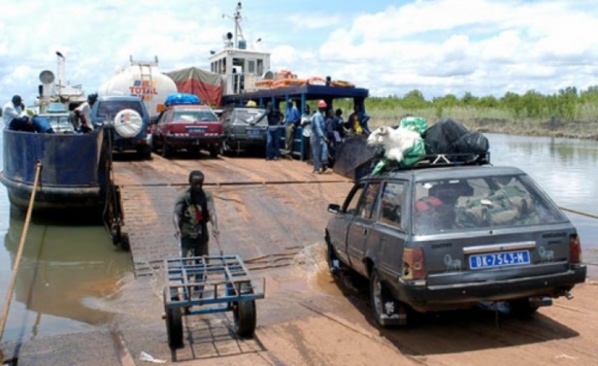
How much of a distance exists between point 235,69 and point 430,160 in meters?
24.6

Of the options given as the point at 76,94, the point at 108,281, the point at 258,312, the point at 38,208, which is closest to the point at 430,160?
the point at 258,312

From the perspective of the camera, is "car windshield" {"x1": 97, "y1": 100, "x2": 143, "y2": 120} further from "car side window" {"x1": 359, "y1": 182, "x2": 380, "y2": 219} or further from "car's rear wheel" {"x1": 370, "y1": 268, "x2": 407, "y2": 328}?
"car's rear wheel" {"x1": 370, "y1": 268, "x2": 407, "y2": 328}

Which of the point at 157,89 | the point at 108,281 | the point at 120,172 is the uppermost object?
the point at 157,89

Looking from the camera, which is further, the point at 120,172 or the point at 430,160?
the point at 120,172

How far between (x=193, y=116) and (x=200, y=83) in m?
10.6

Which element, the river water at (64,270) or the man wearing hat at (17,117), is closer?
the river water at (64,270)

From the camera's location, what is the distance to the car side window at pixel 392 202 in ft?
20.1

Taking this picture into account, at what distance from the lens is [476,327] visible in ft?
20.2

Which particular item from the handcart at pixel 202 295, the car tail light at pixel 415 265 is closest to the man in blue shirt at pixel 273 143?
the handcart at pixel 202 295

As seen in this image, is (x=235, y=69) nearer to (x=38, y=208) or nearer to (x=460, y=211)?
(x=38, y=208)

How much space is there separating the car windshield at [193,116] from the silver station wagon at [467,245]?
42.7 ft

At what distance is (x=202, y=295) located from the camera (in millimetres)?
6293

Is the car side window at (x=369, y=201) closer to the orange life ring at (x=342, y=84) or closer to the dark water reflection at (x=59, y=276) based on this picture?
the dark water reflection at (x=59, y=276)

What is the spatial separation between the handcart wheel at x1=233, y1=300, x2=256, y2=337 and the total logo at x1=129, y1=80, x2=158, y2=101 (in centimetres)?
2090
